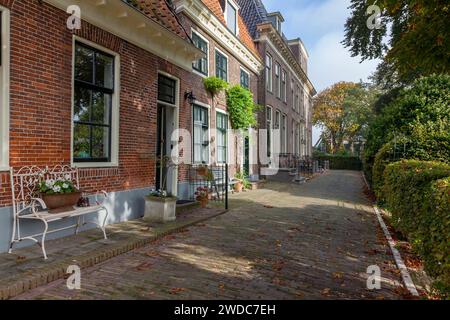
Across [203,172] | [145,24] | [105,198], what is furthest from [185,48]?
[105,198]

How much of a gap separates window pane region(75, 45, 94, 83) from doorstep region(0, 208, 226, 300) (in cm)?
280

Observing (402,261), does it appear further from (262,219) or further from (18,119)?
(18,119)

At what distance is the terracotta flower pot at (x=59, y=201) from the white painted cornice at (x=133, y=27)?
10.2 ft

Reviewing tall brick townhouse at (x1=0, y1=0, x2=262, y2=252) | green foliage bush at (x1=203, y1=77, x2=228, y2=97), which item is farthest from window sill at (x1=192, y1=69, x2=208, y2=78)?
green foliage bush at (x1=203, y1=77, x2=228, y2=97)

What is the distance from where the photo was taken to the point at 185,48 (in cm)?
891

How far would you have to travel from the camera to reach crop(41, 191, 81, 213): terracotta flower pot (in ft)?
15.9

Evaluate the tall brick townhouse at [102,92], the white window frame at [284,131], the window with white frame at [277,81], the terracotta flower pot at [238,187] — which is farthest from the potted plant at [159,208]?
the white window frame at [284,131]

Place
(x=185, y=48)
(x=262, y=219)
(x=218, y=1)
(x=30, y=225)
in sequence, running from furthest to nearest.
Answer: (x=218, y=1), (x=185, y=48), (x=262, y=219), (x=30, y=225)

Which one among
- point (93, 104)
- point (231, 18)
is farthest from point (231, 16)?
point (93, 104)

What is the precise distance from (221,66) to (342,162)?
3131 centimetres

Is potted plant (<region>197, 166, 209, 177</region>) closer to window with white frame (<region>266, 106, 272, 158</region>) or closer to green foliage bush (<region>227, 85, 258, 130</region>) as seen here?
green foliage bush (<region>227, 85, 258, 130</region>)

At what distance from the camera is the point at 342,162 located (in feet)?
133

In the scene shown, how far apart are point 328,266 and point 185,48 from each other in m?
6.66
